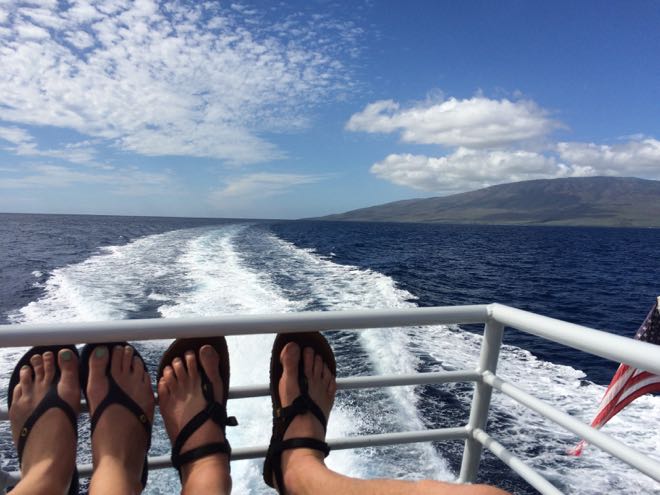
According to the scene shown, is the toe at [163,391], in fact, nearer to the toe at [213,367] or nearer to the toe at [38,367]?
the toe at [213,367]

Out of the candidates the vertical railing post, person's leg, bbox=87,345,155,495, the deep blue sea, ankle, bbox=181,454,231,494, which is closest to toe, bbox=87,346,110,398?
person's leg, bbox=87,345,155,495

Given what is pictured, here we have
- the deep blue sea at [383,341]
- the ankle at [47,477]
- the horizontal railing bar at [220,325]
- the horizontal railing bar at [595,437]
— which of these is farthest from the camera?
the deep blue sea at [383,341]

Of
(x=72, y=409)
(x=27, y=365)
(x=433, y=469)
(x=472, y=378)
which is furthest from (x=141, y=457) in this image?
(x=433, y=469)

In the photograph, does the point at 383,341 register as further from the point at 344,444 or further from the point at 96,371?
the point at 96,371

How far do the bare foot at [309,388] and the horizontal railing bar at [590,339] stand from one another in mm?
553

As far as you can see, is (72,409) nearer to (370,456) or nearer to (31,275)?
(370,456)

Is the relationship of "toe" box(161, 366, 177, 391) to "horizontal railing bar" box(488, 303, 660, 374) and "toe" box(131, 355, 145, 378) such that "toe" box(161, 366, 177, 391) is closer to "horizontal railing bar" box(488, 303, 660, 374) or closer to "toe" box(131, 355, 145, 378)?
"toe" box(131, 355, 145, 378)

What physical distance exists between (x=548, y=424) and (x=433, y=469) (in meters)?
1.55

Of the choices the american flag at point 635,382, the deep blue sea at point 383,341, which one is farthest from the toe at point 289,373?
the deep blue sea at point 383,341

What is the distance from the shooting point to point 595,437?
0.90m

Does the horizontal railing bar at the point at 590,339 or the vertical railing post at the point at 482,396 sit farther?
the vertical railing post at the point at 482,396

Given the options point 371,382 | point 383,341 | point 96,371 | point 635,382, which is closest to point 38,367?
point 96,371

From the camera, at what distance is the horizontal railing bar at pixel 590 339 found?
0.80m

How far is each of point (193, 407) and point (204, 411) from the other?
5 centimetres
